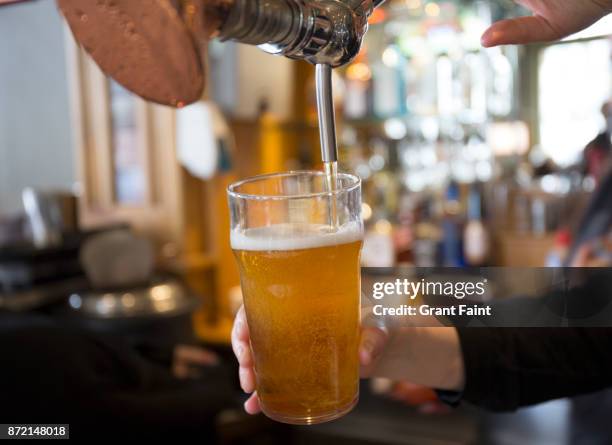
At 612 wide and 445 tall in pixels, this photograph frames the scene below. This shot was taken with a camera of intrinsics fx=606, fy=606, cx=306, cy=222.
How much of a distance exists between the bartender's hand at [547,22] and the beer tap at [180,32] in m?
0.15

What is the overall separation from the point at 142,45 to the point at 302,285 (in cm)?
24

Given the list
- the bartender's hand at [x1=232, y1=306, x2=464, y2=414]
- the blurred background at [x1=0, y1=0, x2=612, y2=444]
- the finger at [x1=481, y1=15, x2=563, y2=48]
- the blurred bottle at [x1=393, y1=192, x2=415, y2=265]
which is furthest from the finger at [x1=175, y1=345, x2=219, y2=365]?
the finger at [x1=481, y1=15, x2=563, y2=48]

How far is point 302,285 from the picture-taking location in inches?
20.0

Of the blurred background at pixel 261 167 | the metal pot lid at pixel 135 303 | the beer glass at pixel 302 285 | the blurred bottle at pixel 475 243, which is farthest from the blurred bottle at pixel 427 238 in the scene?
the beer glass at pixel 302 285

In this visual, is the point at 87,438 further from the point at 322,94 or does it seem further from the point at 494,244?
the point at 494,244

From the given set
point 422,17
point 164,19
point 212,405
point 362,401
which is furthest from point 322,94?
point 422,17

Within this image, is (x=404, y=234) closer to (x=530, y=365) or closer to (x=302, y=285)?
(x=530, y=365)

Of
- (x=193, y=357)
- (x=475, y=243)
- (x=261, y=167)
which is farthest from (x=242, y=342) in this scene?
(x=261, y=167)

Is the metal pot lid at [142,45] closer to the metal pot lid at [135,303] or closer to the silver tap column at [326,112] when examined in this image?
the silver tap column at [326,112]

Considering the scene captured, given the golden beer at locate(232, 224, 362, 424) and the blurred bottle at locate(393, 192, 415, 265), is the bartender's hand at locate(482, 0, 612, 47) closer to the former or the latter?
the golden beer at locate(232, 224, 362, 424)

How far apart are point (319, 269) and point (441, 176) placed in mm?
3086

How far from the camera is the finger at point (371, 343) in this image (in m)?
0.63

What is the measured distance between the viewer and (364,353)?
2.11ft

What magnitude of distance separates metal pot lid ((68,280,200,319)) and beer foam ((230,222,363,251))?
1.72 metres
